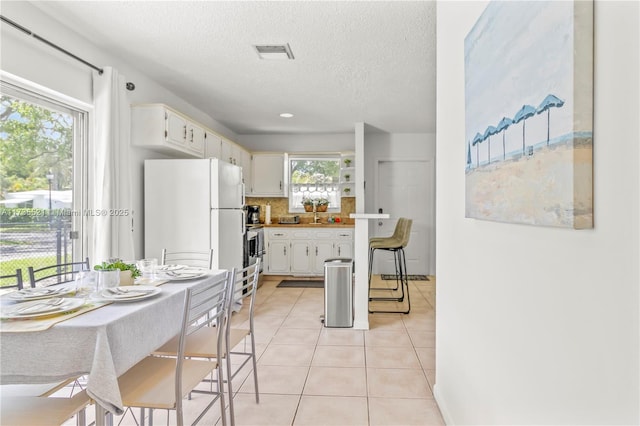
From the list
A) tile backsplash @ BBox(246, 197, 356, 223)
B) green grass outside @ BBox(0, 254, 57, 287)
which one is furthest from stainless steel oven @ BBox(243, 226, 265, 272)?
green grass outside @ BBox(0, 254, 57, 287)

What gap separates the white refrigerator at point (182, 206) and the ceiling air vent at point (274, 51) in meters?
1.12

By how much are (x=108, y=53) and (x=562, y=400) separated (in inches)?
143

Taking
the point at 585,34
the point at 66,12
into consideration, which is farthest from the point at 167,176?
the point at 585,34

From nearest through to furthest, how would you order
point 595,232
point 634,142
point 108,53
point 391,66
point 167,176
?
point 634,142 < point 595,232 < point 108,53 < point 391,66 < point 167,176

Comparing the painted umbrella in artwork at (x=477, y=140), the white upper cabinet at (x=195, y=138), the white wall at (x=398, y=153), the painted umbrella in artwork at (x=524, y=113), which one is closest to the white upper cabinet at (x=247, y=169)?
the white upper cabinet at (x=195, y=138)

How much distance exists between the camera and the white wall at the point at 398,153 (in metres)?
6.54

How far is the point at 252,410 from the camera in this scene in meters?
2.26

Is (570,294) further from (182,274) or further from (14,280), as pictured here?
(14,280)

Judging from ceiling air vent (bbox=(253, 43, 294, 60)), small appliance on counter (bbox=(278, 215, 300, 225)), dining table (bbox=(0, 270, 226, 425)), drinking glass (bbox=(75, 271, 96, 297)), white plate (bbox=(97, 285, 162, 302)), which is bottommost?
dining table (bbox=(0, 270, 226, 425))

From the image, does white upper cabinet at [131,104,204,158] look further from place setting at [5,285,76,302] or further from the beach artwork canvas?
the beach artwork canvas

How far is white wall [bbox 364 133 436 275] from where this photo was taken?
6.54 metres

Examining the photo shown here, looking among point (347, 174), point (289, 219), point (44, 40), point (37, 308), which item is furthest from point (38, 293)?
point (347, 174)

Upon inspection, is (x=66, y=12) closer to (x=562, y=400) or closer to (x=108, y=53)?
(x=108, y=53)

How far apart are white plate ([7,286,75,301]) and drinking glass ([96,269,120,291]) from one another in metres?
0.18
